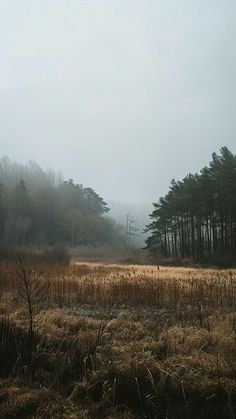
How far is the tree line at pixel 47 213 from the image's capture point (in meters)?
69.9

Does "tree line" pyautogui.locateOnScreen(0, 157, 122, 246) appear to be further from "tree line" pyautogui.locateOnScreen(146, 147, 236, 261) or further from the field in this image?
the field

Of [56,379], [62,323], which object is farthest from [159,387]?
[62,323]

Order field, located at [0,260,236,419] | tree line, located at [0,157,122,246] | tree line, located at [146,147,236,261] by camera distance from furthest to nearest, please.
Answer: tree line, located at [0,157,122,246] < tree line, located at [146,147,236,261] < field, located at [0,260,236,419]

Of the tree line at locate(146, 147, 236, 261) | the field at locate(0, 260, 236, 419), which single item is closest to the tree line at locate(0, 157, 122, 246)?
the tree line at locate(146, 147, 236, 261)

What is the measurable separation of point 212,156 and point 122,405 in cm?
5047

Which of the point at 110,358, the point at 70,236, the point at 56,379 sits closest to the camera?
the point at 56,379

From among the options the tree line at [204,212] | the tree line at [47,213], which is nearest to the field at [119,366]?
the tree line at [204,212]

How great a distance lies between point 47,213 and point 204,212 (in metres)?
39.2

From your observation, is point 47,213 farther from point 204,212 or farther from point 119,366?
point 119,366

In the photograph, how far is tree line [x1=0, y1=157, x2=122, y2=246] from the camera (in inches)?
2753

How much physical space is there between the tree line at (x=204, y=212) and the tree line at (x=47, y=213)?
20914 millimetres

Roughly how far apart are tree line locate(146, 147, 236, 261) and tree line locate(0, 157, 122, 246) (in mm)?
20914

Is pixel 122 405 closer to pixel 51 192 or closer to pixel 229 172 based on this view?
pixel 229 172

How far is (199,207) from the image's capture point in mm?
52656
